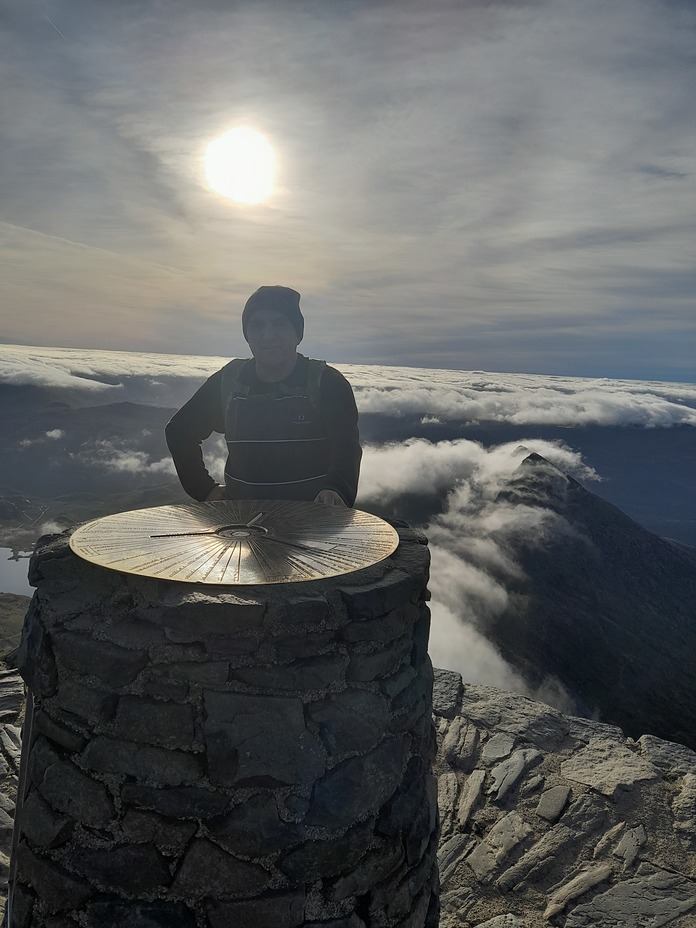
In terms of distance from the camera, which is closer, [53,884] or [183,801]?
[183,801]

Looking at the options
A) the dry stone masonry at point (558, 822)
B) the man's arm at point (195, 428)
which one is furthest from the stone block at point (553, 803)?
the man's arm at point (195, 428)

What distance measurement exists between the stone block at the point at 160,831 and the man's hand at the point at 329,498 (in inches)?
102

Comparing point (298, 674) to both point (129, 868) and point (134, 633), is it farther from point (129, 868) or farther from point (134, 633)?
point (129, 868)

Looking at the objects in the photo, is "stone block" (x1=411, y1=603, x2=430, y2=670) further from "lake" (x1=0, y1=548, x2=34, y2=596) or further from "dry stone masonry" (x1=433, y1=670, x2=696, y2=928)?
"lake" (x1=0, y1=548, x2=34, y2=596)

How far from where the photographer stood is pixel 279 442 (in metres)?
5.04

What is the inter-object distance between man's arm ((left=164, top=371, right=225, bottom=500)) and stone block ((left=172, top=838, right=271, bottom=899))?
3333 millimetres

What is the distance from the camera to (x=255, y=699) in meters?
2.63

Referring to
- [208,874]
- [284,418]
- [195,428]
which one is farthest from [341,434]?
[208,874]

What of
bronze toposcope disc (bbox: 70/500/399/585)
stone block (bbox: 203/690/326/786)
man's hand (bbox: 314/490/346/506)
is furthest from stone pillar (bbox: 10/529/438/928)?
man's hand (bbox: 314/490/346/506)

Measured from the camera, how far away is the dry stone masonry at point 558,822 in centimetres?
409

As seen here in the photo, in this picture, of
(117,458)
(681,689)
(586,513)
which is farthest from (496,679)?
(117,458)

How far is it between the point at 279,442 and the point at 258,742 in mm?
2879

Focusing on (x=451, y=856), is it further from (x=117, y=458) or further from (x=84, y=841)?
(x=117, y=458)

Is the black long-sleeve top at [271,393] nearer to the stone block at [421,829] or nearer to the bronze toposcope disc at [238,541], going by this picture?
the bronze toposcope disc at [238,541]
